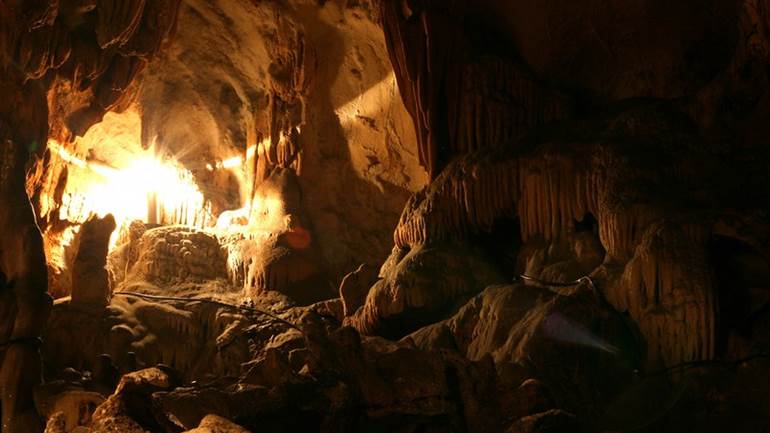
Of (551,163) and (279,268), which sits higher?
(551,163)

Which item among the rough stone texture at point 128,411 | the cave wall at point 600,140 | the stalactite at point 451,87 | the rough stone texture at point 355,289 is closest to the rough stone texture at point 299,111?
the stalactite at point 451,87

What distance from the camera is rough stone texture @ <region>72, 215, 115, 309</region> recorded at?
10.9 meters

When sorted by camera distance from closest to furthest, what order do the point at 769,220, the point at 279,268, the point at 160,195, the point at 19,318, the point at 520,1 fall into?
the point at 769,220
the point at 19,318
the point at 520,1
the point at 279,268
the point at 160,195

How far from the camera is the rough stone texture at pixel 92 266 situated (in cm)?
1091

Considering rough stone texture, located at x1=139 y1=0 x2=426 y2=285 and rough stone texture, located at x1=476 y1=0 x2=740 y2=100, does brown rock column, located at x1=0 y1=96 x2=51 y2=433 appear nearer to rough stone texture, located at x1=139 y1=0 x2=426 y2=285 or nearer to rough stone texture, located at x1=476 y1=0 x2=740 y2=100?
rough stone texture, located at x1=139 y1=0 x2=426 y2=285

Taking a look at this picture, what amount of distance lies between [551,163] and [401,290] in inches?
87.8

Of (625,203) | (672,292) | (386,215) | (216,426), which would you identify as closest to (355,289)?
(386,215)

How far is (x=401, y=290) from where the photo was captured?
30.8 ft

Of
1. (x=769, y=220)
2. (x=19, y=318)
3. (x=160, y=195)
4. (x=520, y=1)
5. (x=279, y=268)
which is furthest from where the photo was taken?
(x=160, y=195)

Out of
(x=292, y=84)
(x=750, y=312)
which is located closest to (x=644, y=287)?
(x=750, y=312)

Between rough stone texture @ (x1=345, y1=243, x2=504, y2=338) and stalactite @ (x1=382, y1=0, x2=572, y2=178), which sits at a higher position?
stalactite @ (x1=382, y1=0, x2=572, y2=178)

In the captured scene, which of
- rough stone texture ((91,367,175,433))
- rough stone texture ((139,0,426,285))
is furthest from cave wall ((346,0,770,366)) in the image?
rough stone texture ((91,367,175,433))

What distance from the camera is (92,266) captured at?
11.0 m

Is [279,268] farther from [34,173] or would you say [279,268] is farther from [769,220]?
[769,220]
